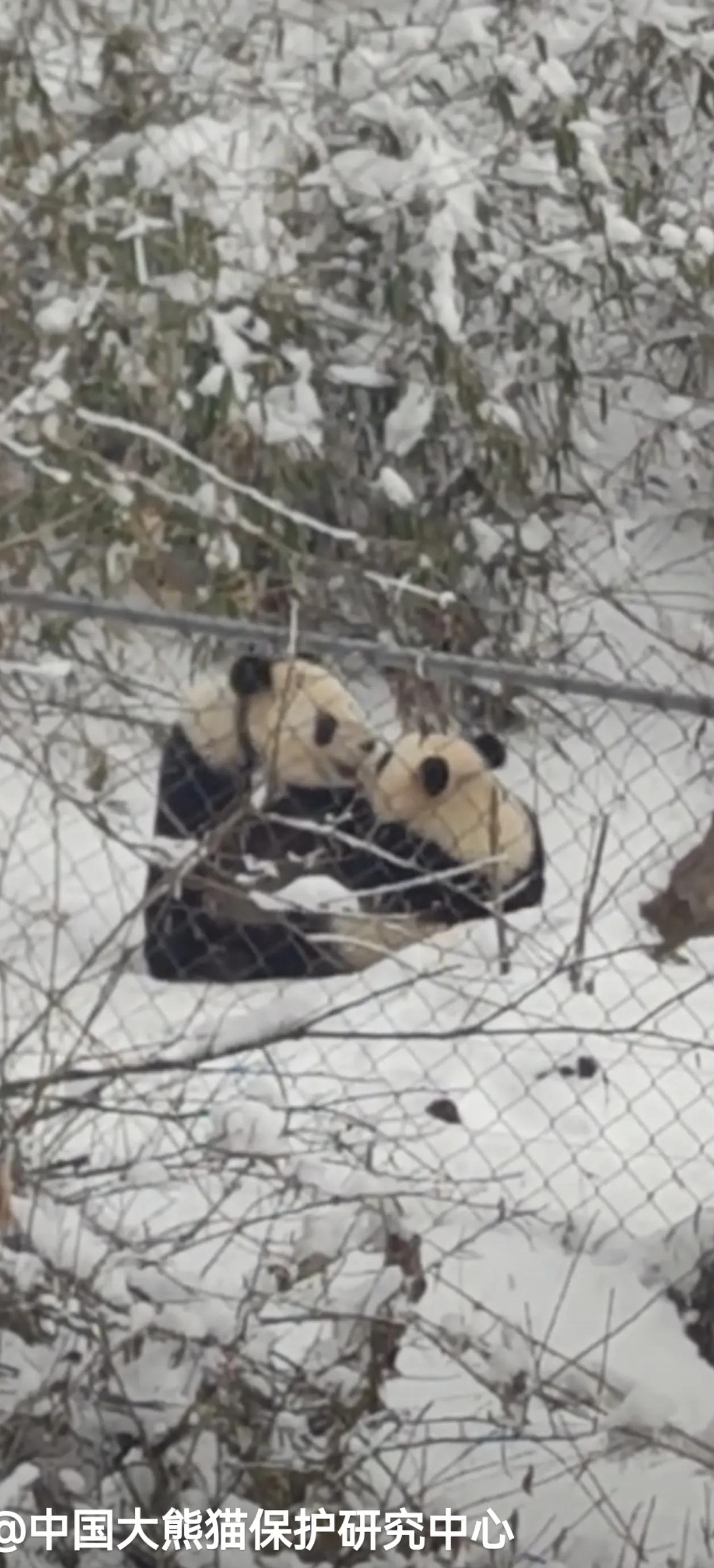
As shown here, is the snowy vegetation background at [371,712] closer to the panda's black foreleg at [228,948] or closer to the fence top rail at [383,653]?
the panda's black foreleg at [228,948]

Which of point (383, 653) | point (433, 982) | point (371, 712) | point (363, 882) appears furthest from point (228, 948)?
point (371, 712)

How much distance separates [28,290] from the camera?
507cm

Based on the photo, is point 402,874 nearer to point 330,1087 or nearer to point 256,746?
point 256,746

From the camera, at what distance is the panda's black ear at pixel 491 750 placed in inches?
180

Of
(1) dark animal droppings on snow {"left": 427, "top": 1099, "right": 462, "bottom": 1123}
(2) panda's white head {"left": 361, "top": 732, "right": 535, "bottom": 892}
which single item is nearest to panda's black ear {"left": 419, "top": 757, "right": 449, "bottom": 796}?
(2) panda's white head {"left": 361, "top": 732, "right": 535, "bottom": 892}

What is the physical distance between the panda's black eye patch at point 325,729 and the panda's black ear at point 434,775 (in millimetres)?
204

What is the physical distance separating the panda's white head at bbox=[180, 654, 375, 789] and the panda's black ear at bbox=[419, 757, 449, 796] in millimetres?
140

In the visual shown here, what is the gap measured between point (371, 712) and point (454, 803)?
4.14 ft

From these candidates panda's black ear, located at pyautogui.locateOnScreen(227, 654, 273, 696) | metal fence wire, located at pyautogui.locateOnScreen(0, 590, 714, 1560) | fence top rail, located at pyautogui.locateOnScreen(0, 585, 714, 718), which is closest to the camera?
metal fence wire, located at pyautogui.locateOnScreen(0, 590, 714, 1560)

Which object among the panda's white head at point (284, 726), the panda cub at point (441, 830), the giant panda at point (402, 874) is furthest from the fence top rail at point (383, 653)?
the panda cub at point (441, 830)

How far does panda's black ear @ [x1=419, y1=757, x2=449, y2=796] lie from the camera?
4.34m

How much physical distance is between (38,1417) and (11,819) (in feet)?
7.87

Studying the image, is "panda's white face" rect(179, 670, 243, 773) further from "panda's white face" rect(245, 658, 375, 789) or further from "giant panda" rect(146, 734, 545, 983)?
"giant panda" rect(146, 734, 545, 983)

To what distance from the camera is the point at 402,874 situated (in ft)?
14.4
